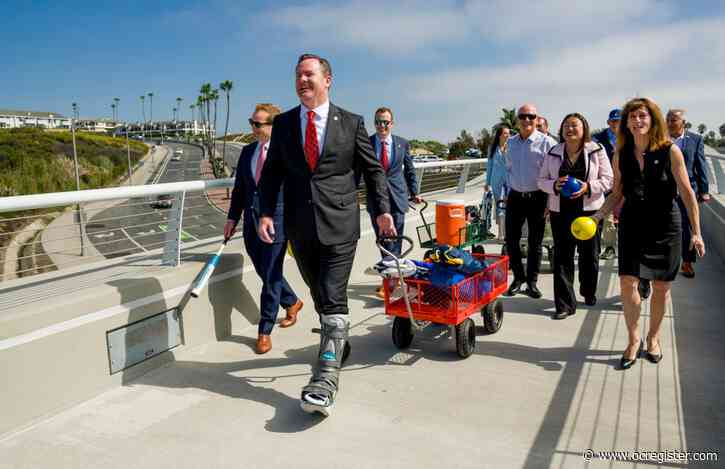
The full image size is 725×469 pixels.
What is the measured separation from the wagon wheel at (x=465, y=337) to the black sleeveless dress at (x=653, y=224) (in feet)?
3.91

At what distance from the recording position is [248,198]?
488cm

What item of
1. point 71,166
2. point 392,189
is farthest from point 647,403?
point 71,166

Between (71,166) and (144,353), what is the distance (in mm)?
88755

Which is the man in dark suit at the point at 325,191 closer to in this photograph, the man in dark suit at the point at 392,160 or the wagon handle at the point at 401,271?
the wagon handle at the point at 401,271

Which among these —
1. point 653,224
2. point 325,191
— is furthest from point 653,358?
point 325,191

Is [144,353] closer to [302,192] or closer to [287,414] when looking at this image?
[287,414]

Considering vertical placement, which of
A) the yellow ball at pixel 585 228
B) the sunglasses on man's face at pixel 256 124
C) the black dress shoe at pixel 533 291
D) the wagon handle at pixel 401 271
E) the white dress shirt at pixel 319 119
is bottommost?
the black dress shoe at pixel 533 291

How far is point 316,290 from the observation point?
3766mm

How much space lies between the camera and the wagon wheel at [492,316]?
4.96m

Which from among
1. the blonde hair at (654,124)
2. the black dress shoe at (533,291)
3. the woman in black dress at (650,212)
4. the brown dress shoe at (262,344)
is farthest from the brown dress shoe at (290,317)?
the blonde hair at (654,124)

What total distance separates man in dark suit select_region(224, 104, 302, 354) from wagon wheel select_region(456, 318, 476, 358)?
152 cm

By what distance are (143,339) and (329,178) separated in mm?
1860

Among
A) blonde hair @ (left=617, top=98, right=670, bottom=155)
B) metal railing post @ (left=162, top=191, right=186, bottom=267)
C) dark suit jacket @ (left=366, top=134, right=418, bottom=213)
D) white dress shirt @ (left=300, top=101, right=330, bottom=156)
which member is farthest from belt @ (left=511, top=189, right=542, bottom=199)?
metal railing post @ (left=162, top=191, right=186, bottom=267)

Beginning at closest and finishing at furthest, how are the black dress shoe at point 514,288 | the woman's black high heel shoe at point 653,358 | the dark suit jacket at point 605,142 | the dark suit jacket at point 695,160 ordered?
the woman's black high heel shoe at point 653,358 < the black dress shoe at point 514,288 < the dark suit jacket at point 695,160 < the dark suit jacket at point 605,142
